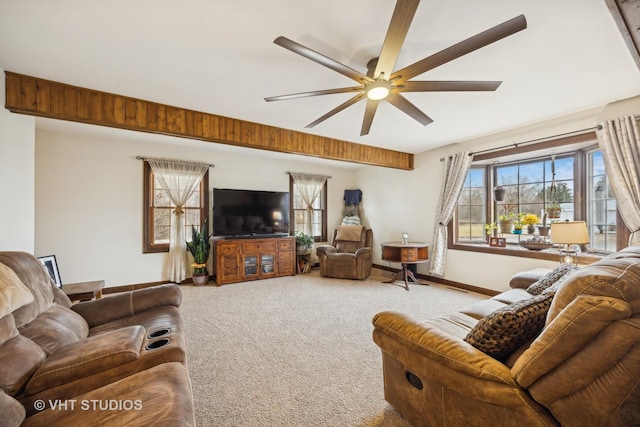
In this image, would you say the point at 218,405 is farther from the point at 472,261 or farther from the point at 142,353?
the point at 472,261

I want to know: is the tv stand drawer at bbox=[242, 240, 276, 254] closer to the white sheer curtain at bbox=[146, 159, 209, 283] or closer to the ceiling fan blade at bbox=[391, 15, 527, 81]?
the white sheer curtain at bbox=[146, 159, 209, 283]

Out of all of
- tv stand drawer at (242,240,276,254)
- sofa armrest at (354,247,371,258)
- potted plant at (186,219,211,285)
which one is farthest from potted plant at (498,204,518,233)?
potted plant at (186,219,211,285)

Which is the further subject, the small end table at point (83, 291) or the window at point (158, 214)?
the window at point (158, 214)

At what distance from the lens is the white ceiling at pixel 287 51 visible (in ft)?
5.23

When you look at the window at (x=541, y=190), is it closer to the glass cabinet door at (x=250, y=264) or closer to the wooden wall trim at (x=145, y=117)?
the wooden wall trim at (x=145, y=117)

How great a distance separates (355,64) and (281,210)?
143 inches

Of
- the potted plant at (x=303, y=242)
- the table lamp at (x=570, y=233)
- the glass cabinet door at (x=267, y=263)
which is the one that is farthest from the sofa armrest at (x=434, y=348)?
the potted plant at (x=303, y=242)

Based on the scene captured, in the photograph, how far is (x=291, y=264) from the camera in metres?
5.31

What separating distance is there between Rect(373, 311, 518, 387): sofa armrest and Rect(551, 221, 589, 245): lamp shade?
90.0 inches

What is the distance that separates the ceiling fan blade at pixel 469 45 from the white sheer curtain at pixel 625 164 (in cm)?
263

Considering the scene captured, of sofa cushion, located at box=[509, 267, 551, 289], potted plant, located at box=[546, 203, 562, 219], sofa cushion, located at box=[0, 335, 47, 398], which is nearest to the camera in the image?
sofa cushion, located at box=[0, 335, 47, 398]

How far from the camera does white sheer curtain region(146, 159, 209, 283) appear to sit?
449cm

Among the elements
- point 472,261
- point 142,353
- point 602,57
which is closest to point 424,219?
point 472,261

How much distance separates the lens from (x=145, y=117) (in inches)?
111
